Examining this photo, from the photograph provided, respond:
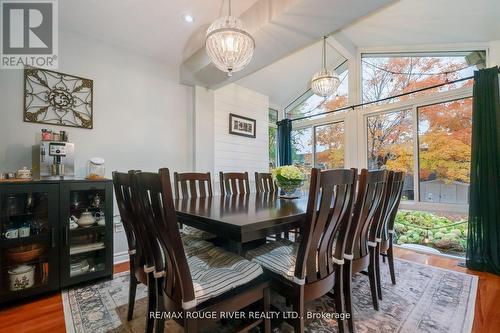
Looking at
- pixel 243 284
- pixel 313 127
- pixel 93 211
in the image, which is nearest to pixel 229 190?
pixel 93 211

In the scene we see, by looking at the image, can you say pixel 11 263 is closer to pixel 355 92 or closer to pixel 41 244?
pixel 41 244

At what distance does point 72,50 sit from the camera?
2.48m

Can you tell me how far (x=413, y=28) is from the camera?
3.04 metres

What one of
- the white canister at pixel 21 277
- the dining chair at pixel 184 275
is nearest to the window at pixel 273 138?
the dining chair at pixel 184 275

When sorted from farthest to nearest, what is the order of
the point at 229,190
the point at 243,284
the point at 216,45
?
1. the point at 229,190
2. the point at 216,45
3. the point at 243,284

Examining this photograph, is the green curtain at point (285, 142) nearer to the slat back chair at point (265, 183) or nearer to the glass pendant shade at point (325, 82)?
the glass pendant shade at point (325, 82)

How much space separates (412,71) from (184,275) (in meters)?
4.18

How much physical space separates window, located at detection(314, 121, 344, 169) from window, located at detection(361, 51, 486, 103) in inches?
28.5

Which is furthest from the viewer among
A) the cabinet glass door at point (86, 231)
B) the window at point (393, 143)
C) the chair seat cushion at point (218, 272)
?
the window at point (393, 143)

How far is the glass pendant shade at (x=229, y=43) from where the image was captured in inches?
68.9

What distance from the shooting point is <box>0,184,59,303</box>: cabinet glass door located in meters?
1.82

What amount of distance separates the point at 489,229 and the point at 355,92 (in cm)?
256

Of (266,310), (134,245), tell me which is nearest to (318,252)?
(266,310)

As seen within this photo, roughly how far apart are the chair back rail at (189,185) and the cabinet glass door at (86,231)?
2.30 feet
